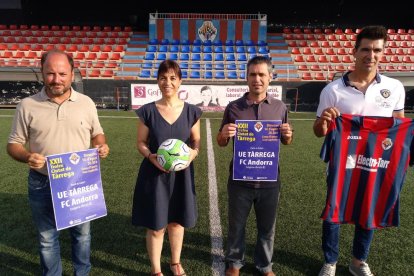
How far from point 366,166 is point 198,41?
65.6ft

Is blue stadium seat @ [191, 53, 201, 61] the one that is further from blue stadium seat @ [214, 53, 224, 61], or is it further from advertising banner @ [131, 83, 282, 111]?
advertising banner @ [131, 83, 282, 111]

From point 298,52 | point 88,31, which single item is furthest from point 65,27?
point 298,52

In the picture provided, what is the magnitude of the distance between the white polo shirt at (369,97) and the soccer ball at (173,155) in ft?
3.85

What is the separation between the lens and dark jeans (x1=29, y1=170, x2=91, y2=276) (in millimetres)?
2402

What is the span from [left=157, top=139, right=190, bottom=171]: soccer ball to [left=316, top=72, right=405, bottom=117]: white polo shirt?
1174 millimetres

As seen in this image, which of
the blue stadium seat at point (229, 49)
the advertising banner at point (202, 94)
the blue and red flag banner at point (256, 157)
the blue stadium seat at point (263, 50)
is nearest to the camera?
the blue and red flag banner at point (256, 157)

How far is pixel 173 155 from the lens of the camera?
238cm

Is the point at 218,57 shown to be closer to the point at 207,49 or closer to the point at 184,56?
the point at 207,49

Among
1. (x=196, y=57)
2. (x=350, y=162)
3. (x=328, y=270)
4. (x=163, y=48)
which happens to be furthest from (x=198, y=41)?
(x=328, y=270)

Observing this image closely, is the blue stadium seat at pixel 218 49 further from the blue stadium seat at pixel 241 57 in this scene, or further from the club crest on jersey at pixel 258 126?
the club crest on jersey at pixel 258 126

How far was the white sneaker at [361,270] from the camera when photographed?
9.36ft

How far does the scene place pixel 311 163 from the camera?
649cm

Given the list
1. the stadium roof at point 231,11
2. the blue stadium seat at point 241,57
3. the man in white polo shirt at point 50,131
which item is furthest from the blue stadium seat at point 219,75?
the man in white polo shirt at point 50,131

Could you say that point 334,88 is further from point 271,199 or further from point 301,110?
point 301,110
